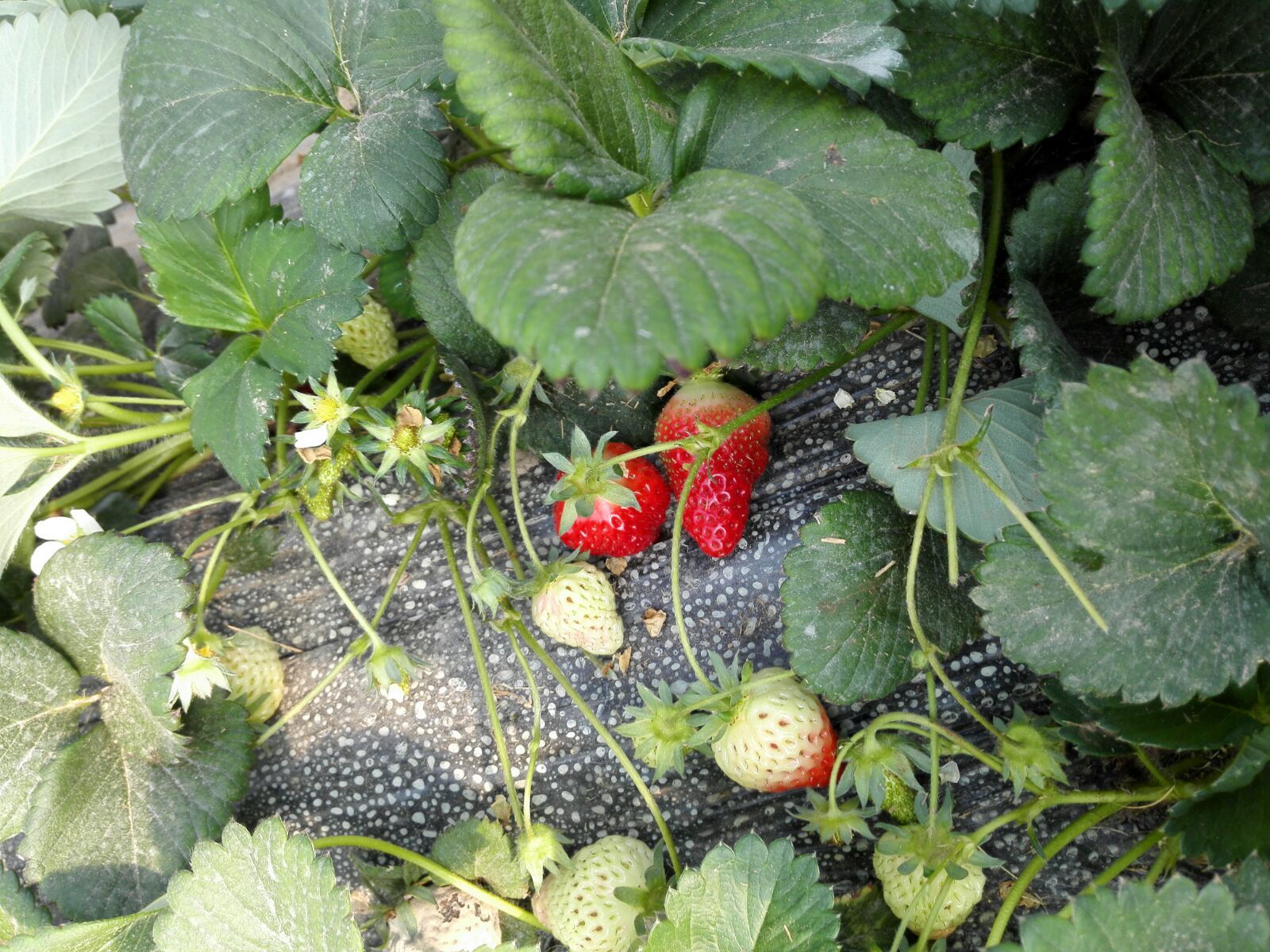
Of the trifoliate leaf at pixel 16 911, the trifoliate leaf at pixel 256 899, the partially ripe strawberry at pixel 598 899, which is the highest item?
the trifoliate leaf at pixel 256 899

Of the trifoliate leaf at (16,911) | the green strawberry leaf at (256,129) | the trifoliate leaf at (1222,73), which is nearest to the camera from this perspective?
the trifoliate leaf at (1222,73)

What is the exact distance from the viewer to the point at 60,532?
1064mm

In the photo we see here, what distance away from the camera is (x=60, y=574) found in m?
0.99

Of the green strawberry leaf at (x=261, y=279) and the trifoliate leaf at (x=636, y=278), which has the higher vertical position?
the trifoliate leaf at (x=636, y=278)

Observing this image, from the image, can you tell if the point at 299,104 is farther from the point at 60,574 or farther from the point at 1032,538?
the point at 1032,538

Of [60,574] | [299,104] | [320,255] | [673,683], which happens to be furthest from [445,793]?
[299,104]

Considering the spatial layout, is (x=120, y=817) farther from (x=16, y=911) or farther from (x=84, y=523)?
(x=84, y=523)

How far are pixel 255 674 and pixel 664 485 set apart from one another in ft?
1.73

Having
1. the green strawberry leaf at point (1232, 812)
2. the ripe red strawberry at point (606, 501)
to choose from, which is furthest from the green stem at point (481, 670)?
the green strawberry leaf at point (1232, 812)

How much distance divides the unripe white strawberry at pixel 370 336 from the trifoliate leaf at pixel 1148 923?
89cm

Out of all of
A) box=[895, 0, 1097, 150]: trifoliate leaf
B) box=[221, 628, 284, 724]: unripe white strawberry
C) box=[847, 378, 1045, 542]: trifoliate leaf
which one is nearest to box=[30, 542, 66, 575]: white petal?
box=[221, 628, 284, 724]: unripe white strawberry

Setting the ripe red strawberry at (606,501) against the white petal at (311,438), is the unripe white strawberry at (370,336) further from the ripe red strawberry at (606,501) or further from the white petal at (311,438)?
the ripe red strawberry at (606,501)

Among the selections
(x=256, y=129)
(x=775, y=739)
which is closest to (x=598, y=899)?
(x=775, y=739)

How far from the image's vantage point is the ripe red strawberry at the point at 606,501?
90 cm
